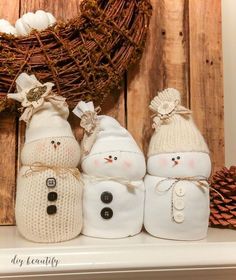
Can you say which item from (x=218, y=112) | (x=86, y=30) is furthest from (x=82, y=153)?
(x=218, y=112)

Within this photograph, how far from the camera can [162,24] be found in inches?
38.1

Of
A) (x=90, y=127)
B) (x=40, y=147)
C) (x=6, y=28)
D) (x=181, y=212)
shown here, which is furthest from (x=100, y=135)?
(x=6, y=28)

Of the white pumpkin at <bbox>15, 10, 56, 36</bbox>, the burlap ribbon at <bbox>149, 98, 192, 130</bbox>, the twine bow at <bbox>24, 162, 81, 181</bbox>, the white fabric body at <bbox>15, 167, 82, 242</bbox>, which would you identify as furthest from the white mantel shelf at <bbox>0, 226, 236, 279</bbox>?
the white pumpkin at <bbox>15, 10, 56, 36</bbox>

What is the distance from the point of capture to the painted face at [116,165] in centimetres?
75

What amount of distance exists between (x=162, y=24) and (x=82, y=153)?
1.37ft

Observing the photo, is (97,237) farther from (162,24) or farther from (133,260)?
(162,24)

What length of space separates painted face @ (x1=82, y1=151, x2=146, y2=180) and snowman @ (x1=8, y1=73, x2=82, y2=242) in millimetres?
41

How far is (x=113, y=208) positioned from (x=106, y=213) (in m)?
0.02

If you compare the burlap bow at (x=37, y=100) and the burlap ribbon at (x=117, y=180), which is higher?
the burlap bow at (x=37, y=100)

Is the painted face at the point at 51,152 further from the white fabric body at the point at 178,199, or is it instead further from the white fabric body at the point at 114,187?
the white fabric body at the point at 178,199

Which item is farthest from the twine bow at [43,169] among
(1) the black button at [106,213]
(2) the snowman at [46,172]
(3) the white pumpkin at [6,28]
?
(3) the white pumpkin at [6,28]

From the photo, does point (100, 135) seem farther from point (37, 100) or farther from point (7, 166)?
point (7, 166)

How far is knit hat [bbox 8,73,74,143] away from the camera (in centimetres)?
77

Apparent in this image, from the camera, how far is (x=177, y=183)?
2.47ft
